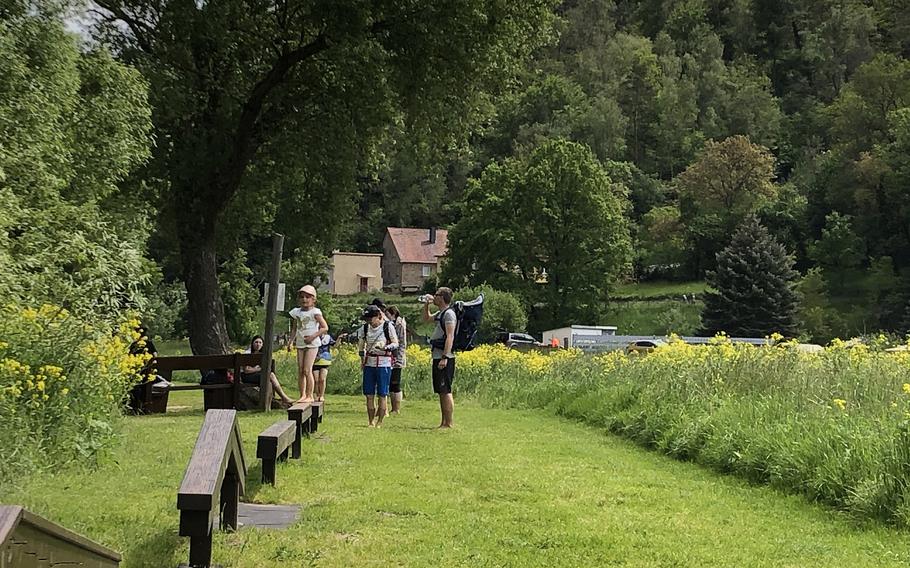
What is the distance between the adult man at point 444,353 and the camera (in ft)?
37.3

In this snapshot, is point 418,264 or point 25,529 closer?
point 25,529

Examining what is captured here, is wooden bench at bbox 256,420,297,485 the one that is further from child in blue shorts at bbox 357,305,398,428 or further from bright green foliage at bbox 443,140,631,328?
bright green foliage at bbox 443,140,631,328

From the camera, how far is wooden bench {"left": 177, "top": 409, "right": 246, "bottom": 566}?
4.10 meters

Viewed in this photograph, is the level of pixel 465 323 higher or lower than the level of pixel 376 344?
higher

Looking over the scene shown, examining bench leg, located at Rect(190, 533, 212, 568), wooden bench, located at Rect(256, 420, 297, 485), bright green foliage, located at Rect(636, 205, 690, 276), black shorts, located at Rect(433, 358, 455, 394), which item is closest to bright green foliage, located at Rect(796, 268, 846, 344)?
bright green foliage, located at Rect(636, 205, 690, 276)

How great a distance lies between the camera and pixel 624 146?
95.9m

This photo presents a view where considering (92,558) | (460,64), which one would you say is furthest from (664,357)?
(92,558)

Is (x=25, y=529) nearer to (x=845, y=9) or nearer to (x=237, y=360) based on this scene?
(x=237, y=360)

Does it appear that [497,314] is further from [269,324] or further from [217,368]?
[269,324]

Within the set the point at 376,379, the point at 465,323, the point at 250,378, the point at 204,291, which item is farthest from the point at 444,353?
the point at 204,291

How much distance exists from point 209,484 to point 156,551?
42.2 inches

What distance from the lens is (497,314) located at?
176 feet

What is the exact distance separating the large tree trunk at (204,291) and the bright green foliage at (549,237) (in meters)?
43.7

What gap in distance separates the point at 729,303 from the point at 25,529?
186ft
